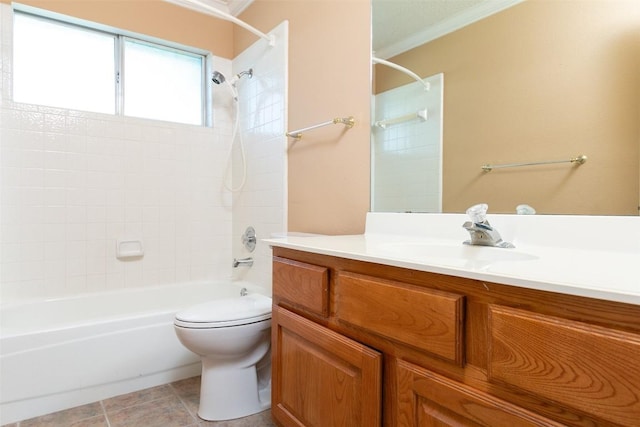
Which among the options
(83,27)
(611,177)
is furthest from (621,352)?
(83,27)

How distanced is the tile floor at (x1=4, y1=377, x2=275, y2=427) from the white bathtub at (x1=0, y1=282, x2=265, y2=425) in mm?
58

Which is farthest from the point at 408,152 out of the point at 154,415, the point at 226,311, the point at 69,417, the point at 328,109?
the point at 69,417

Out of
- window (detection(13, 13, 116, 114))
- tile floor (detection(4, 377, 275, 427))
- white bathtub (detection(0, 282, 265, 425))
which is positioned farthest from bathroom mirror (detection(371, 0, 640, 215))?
window (detection(13, 13, 116, 114))

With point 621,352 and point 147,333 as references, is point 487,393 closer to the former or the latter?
point 621,352

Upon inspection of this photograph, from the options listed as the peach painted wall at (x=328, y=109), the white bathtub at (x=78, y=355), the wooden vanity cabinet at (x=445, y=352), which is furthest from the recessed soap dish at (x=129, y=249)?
the wooden vanity cabinet at (x=445, y=352)

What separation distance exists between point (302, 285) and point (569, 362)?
76 cm

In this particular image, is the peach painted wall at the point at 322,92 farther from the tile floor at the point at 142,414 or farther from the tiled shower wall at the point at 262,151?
the tile floor at the point at 142,414

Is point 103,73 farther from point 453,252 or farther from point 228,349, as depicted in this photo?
point 453,252

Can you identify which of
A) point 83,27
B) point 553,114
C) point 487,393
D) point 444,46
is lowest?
point 487,393

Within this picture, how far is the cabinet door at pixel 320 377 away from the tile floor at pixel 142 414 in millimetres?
456

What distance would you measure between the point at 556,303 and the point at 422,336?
29 centimetres

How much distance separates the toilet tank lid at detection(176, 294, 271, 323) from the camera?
1.54 meters

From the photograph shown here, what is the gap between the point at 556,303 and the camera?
58 centimetres

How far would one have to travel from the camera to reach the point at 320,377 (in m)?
1.09
